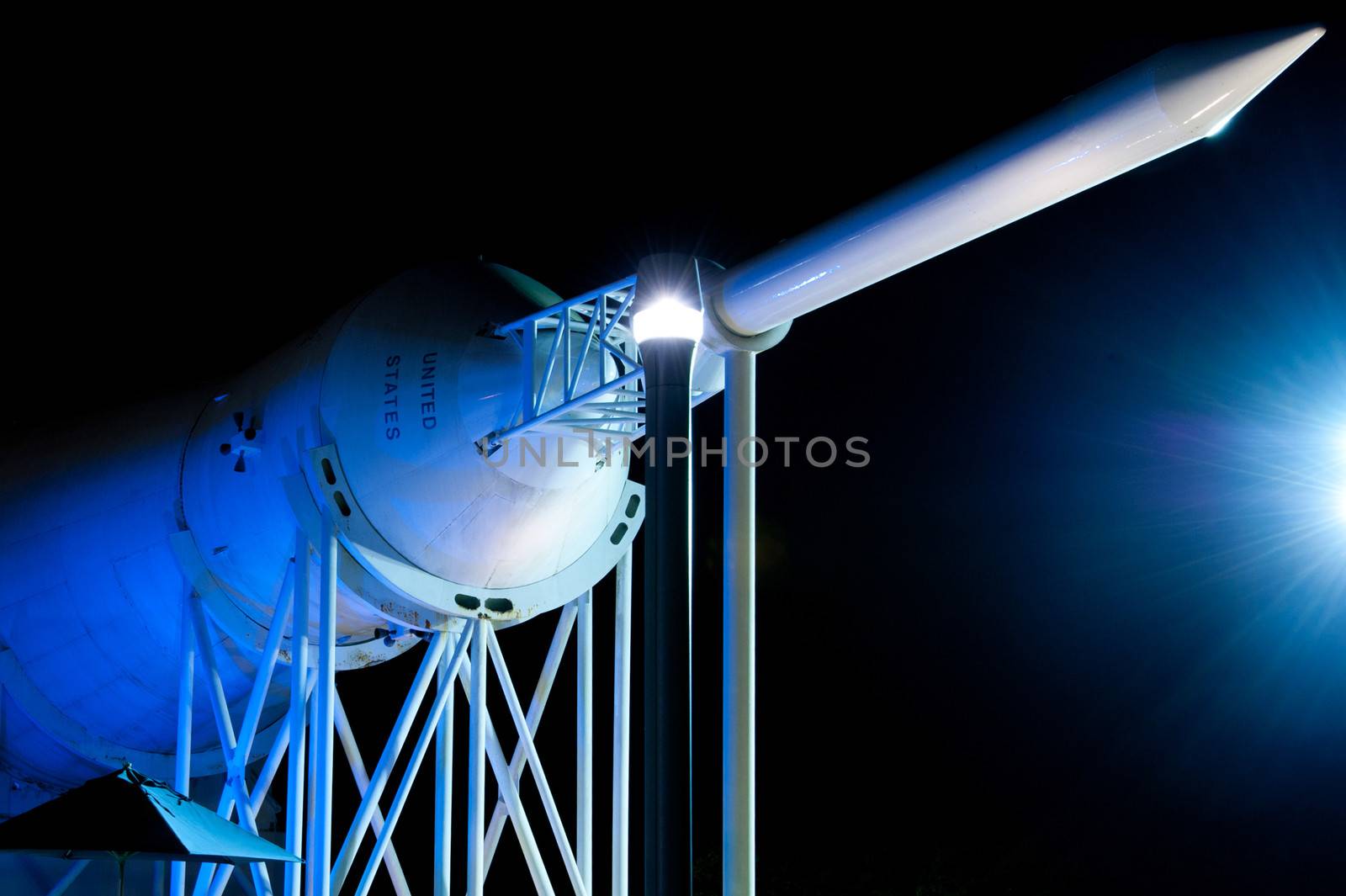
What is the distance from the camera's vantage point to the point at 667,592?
652cm

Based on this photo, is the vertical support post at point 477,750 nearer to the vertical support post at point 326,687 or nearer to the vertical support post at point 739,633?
the vertical support post at point 326,687

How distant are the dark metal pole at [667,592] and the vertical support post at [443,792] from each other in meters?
6.48

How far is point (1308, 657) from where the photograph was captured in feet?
73.8

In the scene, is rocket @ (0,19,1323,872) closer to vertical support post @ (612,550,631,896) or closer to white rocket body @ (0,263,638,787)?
white rocket body @ (0,263,638,787)

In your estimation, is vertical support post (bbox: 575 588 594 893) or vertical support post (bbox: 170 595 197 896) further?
vertical support post (bbox: 575 588 594 893)

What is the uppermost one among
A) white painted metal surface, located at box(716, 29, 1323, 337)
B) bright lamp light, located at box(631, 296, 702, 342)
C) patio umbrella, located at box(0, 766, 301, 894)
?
white painted metal surface, located at box(716, 29, 1323, 337)

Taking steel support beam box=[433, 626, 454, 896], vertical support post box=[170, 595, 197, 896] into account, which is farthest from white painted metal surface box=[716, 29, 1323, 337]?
Result: vertical support post box=[170, 595, 197, 896]

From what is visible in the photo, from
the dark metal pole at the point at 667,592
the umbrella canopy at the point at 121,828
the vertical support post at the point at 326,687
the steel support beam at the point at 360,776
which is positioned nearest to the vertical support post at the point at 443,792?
the vertical support post at the point at 326,687

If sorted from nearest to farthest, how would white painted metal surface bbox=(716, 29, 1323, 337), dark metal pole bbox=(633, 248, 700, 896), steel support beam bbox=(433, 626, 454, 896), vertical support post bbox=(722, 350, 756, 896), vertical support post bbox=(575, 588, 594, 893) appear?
white painted metal surface bbox=(716, 29, 1323, 337) < dark metal pole bbox=(633, 248, 700, 896) < vertical support post bbox=(722, 350, 756, 896) < steel support beam bbox=(433, 626, 454, 896) < vertical support post bbox=(575, 588, 594, 893)

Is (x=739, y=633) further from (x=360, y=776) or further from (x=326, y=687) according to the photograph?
(x=360, y=776)

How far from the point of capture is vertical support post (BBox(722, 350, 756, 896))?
7.06 meters

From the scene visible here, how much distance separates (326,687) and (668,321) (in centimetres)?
636

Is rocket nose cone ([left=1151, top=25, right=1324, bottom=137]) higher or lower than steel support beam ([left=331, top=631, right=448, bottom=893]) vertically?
higher

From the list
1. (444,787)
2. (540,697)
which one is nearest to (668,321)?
(444,787)
